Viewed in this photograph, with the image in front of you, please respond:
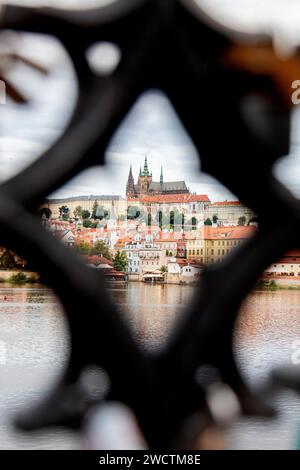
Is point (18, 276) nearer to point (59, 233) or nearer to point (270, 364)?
point (59, 233)

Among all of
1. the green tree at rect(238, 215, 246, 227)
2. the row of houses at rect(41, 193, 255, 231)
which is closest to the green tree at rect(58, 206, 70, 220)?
the row of houses at rect(41, 193, 255, 231)

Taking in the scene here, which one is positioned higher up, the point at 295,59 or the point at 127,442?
the point at 295,59

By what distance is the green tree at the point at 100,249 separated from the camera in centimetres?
35

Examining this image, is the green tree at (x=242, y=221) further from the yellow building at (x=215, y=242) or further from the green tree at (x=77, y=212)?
the green tree at (x=77, y=212)

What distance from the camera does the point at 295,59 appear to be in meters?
0.34

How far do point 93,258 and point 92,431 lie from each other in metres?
0.11

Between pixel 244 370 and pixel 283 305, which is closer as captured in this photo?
pixel 244 370

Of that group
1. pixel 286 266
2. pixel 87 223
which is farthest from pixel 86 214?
pixel 286 266

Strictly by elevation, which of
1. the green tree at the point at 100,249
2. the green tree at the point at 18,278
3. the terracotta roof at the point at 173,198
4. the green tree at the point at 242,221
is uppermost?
the terracotta roof at the point at 173,198

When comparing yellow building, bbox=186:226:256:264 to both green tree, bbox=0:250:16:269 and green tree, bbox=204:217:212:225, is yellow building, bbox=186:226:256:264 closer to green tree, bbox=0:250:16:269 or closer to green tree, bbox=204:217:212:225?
green tree, bbox=204:217:212:225

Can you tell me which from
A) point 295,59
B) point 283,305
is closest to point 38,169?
point 295,59

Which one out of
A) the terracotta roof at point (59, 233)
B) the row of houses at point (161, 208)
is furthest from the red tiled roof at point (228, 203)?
the terracotta roof at point (59, 233)

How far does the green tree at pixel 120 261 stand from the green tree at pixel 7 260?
0.27 feet
